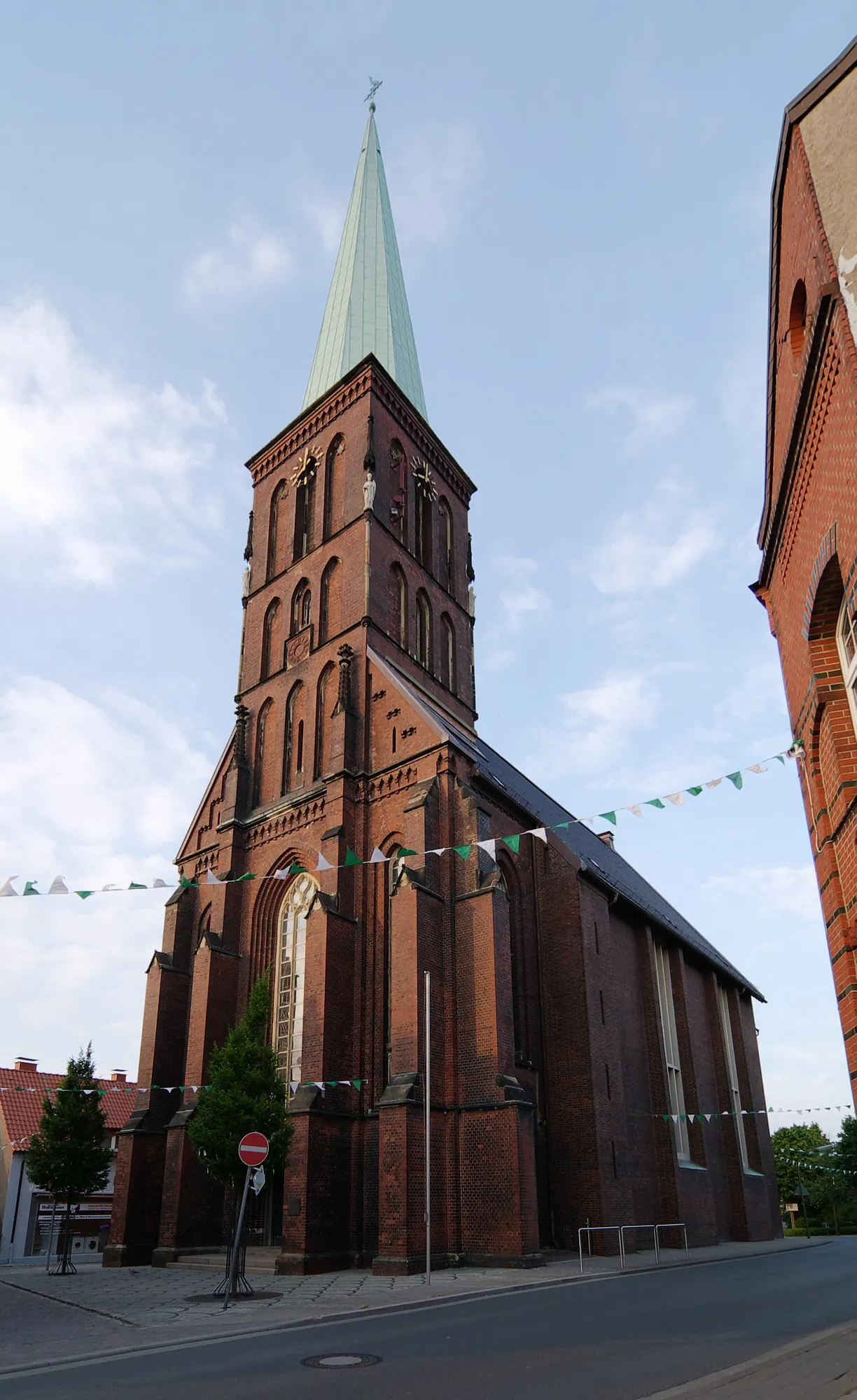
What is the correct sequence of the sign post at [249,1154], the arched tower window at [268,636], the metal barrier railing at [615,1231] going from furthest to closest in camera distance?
the arched tower window at [268,636] < the metal barrier railing at [615,1231] < the sign post at [249,1154]

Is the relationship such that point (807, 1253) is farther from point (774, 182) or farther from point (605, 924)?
point (774, 182)

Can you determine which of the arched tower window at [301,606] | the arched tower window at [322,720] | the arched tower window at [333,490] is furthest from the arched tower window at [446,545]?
the arched tower window at [322,720]

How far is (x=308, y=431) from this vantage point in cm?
3384

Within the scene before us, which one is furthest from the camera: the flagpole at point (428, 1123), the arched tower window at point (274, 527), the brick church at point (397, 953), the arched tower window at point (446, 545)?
the arched tower window at point (446, 545)

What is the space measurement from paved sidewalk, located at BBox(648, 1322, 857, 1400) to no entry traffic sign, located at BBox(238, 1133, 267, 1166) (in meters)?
8.46

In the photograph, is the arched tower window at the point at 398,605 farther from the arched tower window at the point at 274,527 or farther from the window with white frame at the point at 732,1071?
the window with white frame at the point at 732,1071

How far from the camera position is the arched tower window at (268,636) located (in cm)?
3084

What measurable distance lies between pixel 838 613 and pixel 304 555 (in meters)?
24.8

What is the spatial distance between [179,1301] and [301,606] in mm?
20253

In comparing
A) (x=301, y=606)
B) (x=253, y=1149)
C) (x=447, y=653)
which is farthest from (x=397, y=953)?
(x=447, y=653)

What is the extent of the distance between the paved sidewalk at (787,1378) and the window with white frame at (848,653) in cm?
494

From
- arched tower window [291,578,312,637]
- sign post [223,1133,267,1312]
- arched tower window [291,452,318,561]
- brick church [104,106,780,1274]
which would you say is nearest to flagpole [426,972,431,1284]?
brick church [104,106,780,1274]

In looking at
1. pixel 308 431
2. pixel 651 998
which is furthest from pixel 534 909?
pixel 308 431

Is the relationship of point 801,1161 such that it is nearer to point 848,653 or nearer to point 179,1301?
point 179,1301
